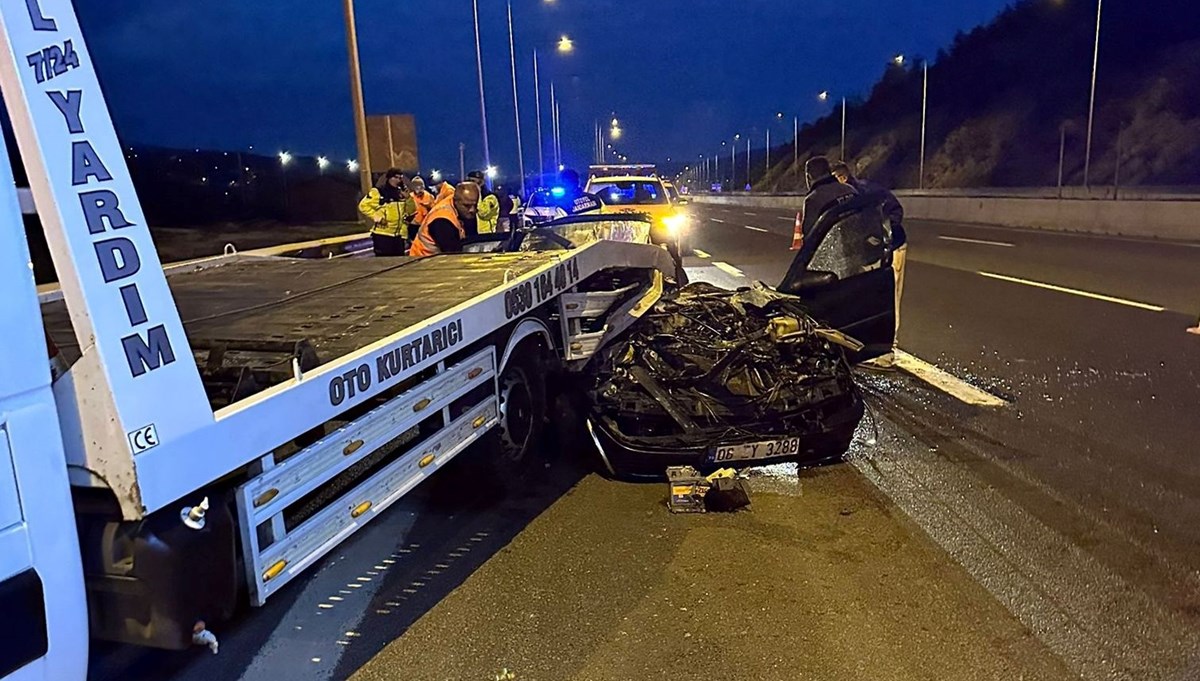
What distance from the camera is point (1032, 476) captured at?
5273mm

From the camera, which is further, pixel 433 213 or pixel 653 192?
pixel 653 192

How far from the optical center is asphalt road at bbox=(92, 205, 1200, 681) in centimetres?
343

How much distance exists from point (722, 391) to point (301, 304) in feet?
7.84

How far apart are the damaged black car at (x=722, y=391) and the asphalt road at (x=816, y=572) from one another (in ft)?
0.84

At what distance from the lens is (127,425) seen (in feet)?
7.55

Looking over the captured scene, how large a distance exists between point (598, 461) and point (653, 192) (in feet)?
44.9

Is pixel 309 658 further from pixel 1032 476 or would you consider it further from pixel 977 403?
pixel 977 403

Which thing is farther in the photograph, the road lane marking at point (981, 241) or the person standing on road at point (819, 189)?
the road lane marking at point (981, 241)

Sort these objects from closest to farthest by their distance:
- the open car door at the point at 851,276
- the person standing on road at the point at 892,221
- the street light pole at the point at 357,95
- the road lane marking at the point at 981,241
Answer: the open car door at the point at 851,276 < the person standing on road at the point at 892,221 < the street light pole at the point at 357,95 < the road lane marking at the point at 981,241

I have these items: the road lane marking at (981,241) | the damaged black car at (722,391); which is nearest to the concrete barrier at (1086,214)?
the road lane marking at (981,241)

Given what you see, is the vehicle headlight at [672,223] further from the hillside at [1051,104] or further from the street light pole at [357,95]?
the hillside at [1051,104]

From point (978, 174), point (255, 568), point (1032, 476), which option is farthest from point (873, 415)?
point (978, 174)

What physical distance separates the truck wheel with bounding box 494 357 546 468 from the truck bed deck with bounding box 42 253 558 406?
544mm

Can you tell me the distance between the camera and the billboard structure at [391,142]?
1620 cm
